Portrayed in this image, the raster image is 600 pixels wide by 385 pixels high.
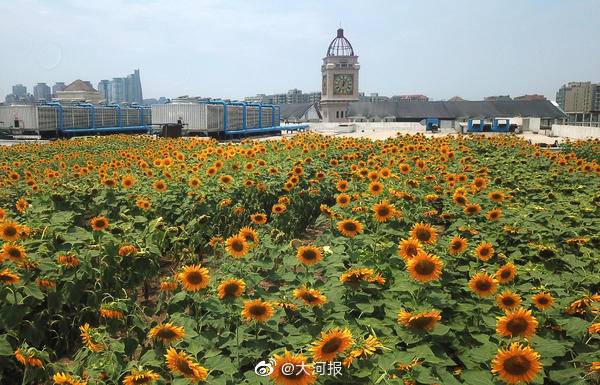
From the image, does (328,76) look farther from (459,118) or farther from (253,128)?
(253,128)

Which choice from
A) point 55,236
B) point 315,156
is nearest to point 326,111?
point 315,156

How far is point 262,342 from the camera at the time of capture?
267 centimetres

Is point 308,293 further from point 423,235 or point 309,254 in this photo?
point 423,235

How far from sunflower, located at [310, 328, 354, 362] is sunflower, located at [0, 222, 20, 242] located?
274cm

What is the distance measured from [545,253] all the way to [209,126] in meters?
33.8

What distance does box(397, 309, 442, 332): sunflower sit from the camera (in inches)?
98.2

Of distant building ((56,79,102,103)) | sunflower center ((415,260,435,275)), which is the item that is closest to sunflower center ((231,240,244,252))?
sunflower center ((415,260,435,275))

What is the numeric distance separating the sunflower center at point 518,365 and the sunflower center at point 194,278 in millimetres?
1816

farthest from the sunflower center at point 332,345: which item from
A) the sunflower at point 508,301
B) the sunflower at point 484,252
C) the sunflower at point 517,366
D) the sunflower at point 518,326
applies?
the sunflower at point 484,252

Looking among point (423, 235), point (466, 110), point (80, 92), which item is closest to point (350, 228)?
point (423, 235)

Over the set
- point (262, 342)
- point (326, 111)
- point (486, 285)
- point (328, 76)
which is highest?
point (328, 76)

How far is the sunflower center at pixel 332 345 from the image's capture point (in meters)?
A: 2.17

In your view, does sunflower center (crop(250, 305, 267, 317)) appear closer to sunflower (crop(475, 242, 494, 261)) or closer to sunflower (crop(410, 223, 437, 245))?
sunflower (crop(410, 223, 437, 245))

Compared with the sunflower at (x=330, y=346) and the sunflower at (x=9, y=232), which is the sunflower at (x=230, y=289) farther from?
the sunflower at (x=9, y=232)
